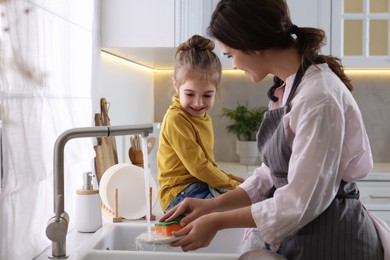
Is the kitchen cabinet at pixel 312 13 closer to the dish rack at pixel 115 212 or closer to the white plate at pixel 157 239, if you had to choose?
the dish rack at pixel 115 212

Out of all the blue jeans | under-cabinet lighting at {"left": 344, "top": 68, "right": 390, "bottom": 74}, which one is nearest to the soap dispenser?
the blue jeans

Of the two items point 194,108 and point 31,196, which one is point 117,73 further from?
point 31,196

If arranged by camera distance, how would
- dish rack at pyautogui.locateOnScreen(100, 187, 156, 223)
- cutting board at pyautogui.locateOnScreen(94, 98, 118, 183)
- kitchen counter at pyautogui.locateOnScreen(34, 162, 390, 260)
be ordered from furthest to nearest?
cutting board at pyautogui.locateOnScreen(94, 98, 118, 183)
dish rack at pyautogui.locateOnScreen(100, 187, 156, 223)
kitchen counter at pyautogui.locateOnScreen(34, 162, 390, 260)

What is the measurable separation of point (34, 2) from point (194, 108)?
0.72 metres

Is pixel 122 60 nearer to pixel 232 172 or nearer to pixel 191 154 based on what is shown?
pixel 232 172

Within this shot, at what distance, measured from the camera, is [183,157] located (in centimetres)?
200

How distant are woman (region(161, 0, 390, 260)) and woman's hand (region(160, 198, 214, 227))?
0.02m

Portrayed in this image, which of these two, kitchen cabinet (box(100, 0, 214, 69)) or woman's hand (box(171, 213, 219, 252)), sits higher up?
kitchen cabinet (box(100, 0, 214, 69))

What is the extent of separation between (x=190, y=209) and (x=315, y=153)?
1.40 ft

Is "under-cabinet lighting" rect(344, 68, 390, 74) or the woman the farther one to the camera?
"under-cabinet lighting" rect(344, 68, 390, 74)

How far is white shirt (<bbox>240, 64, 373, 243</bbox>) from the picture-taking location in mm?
1167

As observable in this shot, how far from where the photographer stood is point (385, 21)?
320 centimetres

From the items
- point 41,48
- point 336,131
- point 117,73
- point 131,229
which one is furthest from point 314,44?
point 117,73

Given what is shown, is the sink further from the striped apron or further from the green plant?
the green plant
